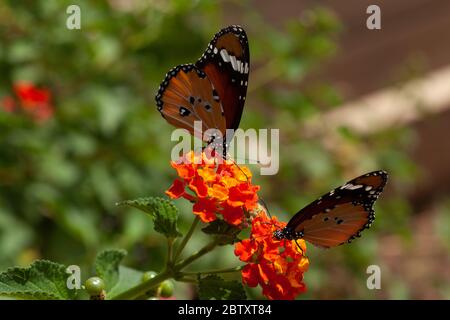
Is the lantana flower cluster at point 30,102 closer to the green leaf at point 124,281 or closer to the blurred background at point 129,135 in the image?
the blurred background at point 129,135

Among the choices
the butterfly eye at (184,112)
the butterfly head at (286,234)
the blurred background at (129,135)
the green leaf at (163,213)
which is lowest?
the butterfly head at (286,234)

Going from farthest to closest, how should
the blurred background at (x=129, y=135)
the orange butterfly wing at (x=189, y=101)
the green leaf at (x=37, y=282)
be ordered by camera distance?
the blurred background at (x=129, y=135), the orange butterfly wing at (x=189, y=101), the green leaf at (x=37, y=282)

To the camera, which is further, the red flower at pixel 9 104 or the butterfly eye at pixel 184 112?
the red flower at pixel 9 104

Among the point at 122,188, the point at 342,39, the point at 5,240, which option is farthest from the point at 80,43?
the point at 342,39

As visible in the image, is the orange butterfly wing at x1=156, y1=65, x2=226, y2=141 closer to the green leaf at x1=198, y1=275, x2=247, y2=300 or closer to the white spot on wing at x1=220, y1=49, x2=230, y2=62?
the white spot on wing at x1=220, y1=49, x2=230, y2=62

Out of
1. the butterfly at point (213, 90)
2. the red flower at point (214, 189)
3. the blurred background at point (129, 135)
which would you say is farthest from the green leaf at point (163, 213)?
the blurred background at point (129, 135)
